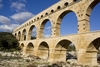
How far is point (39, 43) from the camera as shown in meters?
28.4

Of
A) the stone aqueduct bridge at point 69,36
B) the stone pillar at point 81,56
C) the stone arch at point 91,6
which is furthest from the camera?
the stone arch at point 91,6

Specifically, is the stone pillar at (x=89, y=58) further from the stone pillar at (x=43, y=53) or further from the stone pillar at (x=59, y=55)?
the stone pillar at (x=43, y=53)

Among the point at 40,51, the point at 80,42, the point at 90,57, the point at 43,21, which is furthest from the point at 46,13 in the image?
the point at 90,57

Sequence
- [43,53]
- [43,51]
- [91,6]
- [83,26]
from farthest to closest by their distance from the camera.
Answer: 1. [43,51]
2. [43,53]
3. [83,26]
4. [91,6]

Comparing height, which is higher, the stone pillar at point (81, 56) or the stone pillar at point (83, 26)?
the stone pillar at point (83, 26)

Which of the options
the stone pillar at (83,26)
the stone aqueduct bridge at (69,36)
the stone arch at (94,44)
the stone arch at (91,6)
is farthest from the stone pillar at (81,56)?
the stone arch at (91,6)

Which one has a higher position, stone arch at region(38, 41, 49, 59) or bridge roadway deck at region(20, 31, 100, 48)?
bridge roadway deck at region(20, 31, 100, 48)

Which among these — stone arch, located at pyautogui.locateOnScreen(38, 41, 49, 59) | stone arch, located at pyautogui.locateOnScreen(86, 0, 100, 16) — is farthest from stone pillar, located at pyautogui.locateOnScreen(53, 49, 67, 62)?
stone arch, located at pyautogui.locateOnScreen(86, 0, 100, 16)

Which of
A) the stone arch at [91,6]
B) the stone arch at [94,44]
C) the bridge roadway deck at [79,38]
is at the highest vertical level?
the stone arch at [91,6]

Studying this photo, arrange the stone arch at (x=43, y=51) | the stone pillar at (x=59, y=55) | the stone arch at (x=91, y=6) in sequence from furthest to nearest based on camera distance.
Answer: the stone arch at (x=43, y=51)
the stone pillar at (x=59, y=55)
the stone arch at (x=91, y=6)

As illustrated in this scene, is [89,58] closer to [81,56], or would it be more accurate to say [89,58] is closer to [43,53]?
[81,56]

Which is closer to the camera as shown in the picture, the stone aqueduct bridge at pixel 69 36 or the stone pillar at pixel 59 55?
the stone aqueduct bridge at pixel 69 36

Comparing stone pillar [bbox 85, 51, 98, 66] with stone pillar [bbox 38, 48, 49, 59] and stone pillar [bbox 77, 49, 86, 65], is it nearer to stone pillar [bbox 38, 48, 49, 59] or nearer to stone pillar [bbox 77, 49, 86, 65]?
stone pillar [bbox 77, 49, 86, 65]

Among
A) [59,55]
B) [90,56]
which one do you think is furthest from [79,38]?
[59,55]
